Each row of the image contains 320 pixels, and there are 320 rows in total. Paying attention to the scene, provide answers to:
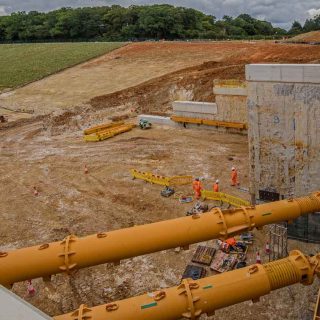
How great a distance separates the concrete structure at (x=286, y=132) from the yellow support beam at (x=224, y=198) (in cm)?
222

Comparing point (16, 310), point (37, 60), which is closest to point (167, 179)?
point (16, 310)

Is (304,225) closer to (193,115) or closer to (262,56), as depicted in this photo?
(193,115)

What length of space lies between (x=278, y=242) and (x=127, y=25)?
8717 centimetres

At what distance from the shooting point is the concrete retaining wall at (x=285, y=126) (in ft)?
41.9

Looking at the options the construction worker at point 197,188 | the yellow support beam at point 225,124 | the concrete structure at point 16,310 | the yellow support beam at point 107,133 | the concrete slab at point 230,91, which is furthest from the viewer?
the yellow support beam at point 107,133

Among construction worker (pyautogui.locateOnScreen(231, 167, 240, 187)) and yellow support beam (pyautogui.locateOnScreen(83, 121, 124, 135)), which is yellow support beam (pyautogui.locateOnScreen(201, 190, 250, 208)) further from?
yellow support beam (pyautogui.locateOnScreen(83, 121, 124, 135))

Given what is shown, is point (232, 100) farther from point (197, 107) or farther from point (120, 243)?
point (120, 243)

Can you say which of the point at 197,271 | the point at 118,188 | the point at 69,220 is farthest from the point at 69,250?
the point at 118,188

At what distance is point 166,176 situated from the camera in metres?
21.6

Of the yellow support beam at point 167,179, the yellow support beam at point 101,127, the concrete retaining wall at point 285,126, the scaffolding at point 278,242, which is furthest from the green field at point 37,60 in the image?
the scaffolding at point 278,242

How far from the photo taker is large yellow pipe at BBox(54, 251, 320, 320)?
6750 millimetres

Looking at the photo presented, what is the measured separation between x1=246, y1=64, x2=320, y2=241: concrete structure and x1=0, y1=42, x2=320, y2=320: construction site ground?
6.56ft

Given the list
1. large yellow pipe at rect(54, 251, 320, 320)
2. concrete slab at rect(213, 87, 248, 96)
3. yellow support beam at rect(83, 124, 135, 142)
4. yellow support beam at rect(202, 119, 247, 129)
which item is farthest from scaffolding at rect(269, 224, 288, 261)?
yellow support beam at rect(83, 124, 135, 142)

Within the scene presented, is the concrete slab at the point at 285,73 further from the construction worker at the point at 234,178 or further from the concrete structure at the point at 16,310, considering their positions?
the concrete structure at the point at 16,310
